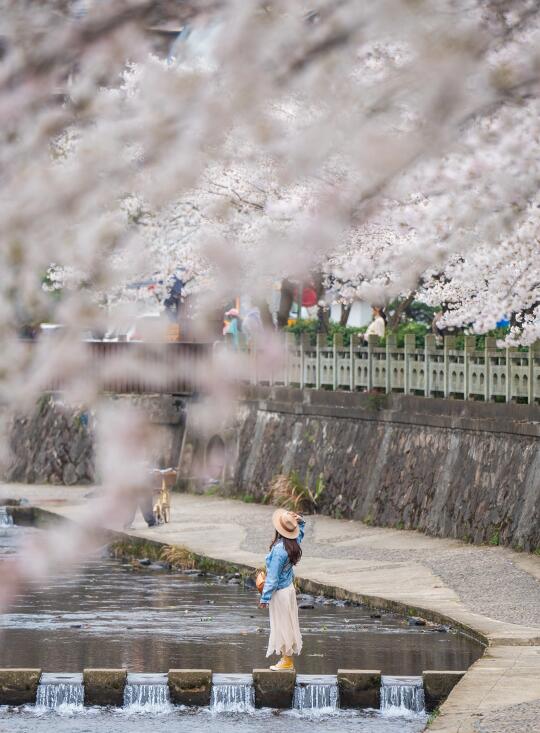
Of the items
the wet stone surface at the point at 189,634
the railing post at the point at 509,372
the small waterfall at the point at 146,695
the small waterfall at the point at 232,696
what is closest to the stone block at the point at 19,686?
the small waterfall at the point at 146,695

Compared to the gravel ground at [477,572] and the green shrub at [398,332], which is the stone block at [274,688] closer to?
the gravel ground at [477,572]

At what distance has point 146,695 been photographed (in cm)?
1362

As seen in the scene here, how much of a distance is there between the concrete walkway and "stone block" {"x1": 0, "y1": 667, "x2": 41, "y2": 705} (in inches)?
149

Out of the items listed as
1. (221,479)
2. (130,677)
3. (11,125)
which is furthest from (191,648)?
(221,479)

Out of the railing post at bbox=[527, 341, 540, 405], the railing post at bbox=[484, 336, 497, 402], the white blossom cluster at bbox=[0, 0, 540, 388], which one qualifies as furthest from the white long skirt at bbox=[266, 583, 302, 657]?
the railing post at bbox=[484, 336, 497, 402]

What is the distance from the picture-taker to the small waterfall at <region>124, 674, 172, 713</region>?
13562mm

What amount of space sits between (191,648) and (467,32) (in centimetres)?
1215

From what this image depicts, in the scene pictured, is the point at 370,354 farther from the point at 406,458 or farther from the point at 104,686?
the point at 104,686

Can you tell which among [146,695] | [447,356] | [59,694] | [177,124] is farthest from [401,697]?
[447,356]

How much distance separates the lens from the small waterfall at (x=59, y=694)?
13.7 metres

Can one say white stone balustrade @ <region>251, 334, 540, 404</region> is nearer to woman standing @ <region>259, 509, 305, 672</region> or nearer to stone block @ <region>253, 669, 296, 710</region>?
woman standing @ <region>259, 509, 305, 672</region>

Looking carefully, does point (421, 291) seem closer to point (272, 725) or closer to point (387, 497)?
point (387, 497)

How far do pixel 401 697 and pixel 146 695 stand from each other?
Result: 2.20 m

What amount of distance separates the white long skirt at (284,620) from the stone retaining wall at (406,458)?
8.15 meters
